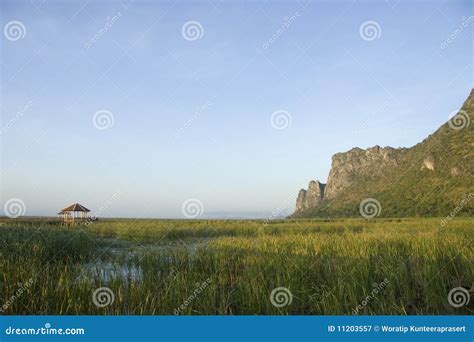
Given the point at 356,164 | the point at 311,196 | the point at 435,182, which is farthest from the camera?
the point at 311,196

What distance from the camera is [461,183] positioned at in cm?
5497

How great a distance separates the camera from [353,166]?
503ft

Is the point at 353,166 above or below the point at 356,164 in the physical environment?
below

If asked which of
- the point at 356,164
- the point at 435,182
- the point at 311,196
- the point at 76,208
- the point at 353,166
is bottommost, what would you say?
the point at 76,208

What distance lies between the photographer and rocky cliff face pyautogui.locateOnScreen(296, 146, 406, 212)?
131 meters

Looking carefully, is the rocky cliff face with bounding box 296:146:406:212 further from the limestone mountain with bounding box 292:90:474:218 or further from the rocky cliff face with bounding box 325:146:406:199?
the limestone mountain with bounding box 292:90:474:218

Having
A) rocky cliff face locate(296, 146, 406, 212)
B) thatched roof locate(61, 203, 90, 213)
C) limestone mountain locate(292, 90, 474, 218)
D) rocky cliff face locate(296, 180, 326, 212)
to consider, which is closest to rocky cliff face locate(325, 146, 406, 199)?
rocky cliff face locate(296, 146, 406, 212)

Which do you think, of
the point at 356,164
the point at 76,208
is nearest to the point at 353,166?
the point at 356,164

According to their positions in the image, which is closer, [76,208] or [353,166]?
[76,208]

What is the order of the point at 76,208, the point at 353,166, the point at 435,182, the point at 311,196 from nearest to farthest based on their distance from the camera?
the point at 76,208, the point at 435,182, the point at 353,166, the point at 311,196

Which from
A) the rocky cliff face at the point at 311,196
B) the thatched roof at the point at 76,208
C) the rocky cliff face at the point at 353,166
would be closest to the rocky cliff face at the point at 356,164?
the rocky cliff face at the point at 353,166

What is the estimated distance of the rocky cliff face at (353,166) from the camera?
431 ft

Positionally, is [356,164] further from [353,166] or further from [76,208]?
Answer: [76,208]
